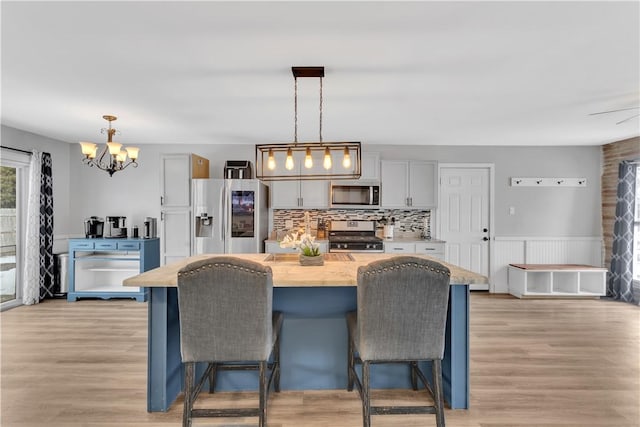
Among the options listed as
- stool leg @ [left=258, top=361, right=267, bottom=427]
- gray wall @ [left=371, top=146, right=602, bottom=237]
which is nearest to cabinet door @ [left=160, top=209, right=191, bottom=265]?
gray wall @ [left=371, top=146, right=602, bottom=237]

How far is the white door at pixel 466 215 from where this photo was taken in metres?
5.77

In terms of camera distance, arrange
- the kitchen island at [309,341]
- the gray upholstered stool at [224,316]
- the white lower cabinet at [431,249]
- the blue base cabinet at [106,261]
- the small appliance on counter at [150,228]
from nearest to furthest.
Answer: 1. the gray upholstered stool at [224,316]
2. the kitchen island at [309,341]
3. the blue base cabinet at [106,261]
4. the white lower cabinet at [431,249]
5. the small appliance on counter at [150,228]

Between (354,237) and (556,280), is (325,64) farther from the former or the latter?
(556,280)

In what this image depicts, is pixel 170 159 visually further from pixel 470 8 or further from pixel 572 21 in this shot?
pixel 572 21

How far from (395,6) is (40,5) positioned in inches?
71.3

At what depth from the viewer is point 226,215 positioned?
16.5ft

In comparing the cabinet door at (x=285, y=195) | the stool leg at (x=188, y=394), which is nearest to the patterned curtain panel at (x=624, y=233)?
the cabinet door at (x=285, y=195)

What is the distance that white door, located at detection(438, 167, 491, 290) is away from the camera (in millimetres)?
5770

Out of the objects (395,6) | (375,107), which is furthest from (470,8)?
(375,107)

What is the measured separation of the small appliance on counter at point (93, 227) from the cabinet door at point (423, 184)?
14.8ft

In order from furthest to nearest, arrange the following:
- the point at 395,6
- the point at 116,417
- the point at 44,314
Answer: the point at 44,314 < the point at 116,417 < the point at 395,6

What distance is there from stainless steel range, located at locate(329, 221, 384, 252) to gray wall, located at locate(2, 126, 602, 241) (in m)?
1.12

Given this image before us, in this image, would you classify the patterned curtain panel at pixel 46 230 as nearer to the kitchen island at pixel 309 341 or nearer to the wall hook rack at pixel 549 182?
the kitchen island at pixel 309 341

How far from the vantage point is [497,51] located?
8.01ft
